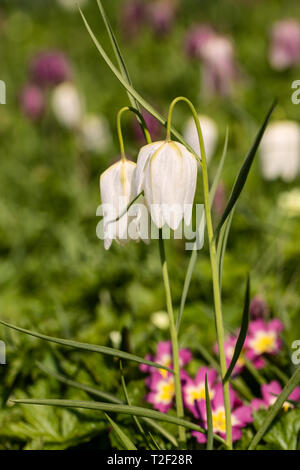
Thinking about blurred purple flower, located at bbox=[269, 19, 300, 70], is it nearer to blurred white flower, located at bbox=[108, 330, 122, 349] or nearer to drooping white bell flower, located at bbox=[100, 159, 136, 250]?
blurred white flower, located at bbox=[108, 330, 122, 349]

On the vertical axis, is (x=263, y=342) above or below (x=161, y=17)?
below

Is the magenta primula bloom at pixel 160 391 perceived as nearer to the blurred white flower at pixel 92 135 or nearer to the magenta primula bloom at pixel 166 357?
the magenta primula bloom at pixel 166 357

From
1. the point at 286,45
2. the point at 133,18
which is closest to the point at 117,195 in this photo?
the point at 286,45

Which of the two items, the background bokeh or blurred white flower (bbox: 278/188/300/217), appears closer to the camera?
the background bokeh

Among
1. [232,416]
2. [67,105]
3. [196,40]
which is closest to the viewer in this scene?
[232,416]

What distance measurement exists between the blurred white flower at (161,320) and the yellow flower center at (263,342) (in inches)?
8.8

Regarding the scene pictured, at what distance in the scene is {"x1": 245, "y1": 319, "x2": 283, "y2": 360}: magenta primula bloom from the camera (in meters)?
0.97

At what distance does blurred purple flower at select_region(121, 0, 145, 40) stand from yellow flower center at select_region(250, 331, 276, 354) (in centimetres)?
316

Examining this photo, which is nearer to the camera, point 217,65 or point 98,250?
point 98,250

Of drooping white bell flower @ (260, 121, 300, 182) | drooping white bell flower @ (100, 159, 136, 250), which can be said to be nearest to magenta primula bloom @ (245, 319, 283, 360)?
drooping white bell flower @ (100, 159, 136, 250)

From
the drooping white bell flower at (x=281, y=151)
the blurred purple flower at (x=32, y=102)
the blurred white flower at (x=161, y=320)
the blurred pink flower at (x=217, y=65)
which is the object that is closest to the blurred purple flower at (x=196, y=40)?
the blurred pink flower at (x=217, y=65)

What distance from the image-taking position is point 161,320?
1.19 meters

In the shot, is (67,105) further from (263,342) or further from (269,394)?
(269,394)

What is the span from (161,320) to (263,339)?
26cm
